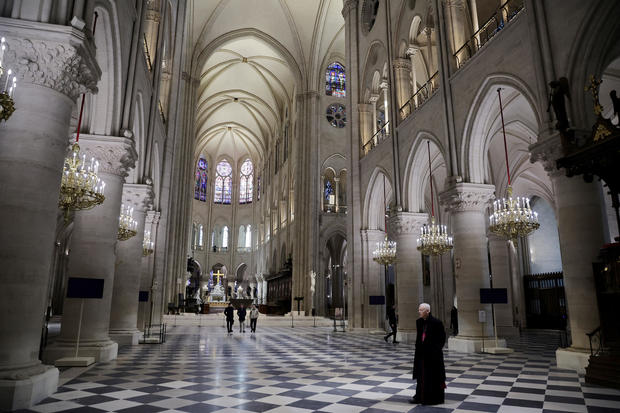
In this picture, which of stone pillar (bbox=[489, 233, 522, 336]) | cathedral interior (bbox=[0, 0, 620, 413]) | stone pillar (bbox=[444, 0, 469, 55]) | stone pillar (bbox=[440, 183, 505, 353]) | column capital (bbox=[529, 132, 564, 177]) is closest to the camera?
cathedral interior (bbox=[0, 0, 620, 413])

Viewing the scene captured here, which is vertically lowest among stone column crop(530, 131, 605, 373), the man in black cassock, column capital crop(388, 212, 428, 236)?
the man in black cassock

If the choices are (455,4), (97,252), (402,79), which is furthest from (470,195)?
(97,252)

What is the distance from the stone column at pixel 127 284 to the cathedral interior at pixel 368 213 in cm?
6

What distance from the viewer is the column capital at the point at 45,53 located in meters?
5.52

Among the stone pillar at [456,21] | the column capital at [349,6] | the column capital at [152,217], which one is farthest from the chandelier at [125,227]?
the column capital at [349,6]

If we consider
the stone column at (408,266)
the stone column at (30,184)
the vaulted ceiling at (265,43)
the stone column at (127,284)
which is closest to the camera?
the stone column at (30,184)

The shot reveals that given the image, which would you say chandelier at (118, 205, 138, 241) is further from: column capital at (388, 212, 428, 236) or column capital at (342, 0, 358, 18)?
column capital at (342, 0, 358, 18)

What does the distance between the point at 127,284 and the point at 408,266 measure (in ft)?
31.3

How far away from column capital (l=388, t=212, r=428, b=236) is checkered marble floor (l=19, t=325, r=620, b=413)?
20.5ft

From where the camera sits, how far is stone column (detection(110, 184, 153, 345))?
12.0 metres

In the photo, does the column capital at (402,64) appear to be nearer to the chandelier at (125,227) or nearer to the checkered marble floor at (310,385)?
the checkered marble floor at (310,385)

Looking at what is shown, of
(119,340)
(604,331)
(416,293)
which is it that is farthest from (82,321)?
(416,293)

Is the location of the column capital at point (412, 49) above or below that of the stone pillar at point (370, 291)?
above

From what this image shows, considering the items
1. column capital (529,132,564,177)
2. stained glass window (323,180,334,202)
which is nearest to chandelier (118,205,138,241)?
column capital (529,132,564,177)
